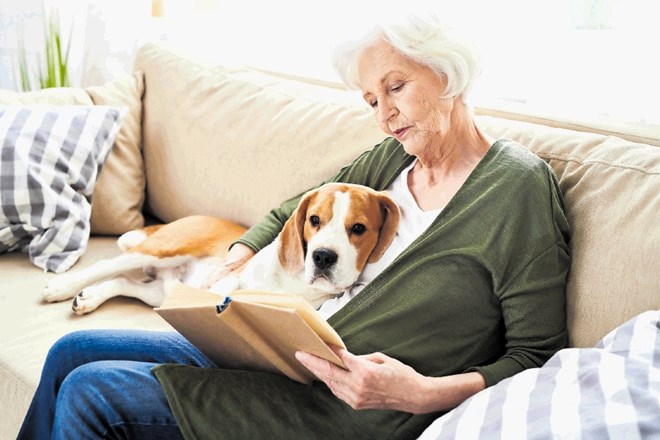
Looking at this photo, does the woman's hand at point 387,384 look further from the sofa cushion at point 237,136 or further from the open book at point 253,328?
the sofa cushion at point 237,136

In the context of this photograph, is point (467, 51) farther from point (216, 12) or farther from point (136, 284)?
point (216, 12)

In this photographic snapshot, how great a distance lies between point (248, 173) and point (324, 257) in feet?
2.10

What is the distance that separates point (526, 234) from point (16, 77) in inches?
106

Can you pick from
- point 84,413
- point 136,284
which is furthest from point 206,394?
point 136,284

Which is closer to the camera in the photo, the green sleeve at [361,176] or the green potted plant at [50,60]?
the green sleeve at [361,176]

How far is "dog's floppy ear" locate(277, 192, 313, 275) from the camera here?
163cm

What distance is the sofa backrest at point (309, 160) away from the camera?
1396 mm

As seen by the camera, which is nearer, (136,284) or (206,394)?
(206,394)

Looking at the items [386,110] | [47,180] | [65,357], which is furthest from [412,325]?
[47,180]

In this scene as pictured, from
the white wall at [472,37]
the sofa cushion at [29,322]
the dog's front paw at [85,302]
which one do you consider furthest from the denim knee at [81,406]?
the white wall at [472,37]

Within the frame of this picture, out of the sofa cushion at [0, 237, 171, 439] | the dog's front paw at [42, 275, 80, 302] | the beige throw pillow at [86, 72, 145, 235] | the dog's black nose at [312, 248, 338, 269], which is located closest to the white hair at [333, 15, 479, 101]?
the dog's black nose at [312, 248, 338, 269]

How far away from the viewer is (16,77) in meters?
3.48

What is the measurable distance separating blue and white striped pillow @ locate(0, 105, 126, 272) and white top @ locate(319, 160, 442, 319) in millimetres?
894

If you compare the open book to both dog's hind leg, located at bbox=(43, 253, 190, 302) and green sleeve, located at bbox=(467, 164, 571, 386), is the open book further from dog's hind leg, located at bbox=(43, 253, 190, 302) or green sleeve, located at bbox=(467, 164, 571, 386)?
dog's hind leg, located at bbox=(43, 253, 190, 302)
